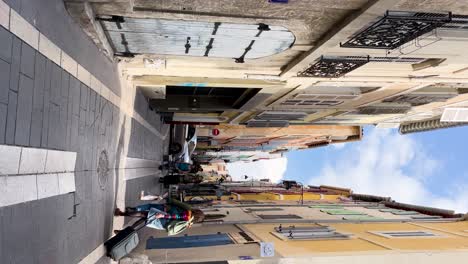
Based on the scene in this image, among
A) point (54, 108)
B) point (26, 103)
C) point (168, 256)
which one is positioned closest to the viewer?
point (26, 103)

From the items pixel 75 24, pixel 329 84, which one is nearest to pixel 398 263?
pixel 329 84

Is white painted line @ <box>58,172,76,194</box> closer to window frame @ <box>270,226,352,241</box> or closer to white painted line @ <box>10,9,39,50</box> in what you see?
white painted line @ <box>10,9,39,50</box>

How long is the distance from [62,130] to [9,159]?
1714 millimetres

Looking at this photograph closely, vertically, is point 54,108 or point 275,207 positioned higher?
point 54,108

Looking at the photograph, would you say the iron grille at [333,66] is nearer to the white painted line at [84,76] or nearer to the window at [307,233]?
the window at [307,233]

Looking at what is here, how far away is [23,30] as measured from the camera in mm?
5484

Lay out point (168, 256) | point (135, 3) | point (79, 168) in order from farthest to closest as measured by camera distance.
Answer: point (168, 256), point (79, 168), point (135, 3)

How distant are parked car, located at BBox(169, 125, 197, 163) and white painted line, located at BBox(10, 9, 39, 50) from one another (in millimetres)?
15468

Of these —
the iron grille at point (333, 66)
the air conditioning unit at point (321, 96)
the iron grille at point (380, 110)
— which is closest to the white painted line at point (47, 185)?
the iron grille at point (333, 66)

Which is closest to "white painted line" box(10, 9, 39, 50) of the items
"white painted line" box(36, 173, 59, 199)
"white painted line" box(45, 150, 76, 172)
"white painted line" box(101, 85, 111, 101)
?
"white painted line" box(45, 150, 76, 172)

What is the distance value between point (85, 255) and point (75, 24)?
415 cm

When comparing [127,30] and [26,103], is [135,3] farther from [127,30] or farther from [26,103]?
[26,103]

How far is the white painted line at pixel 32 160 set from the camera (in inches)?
217

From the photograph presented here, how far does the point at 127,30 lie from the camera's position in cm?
811
